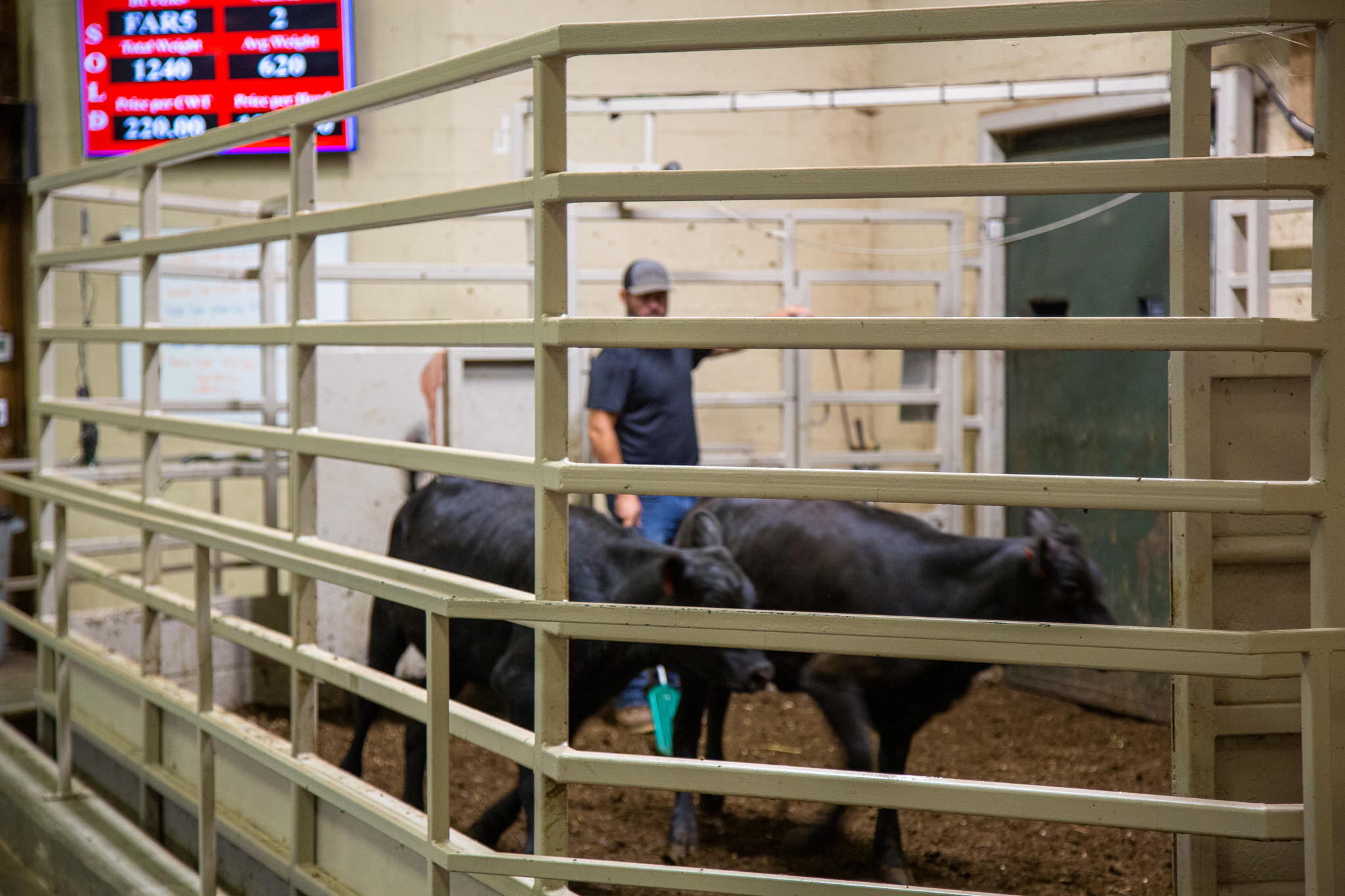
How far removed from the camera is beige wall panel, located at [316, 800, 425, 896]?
92.1 inches

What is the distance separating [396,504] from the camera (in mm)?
5316

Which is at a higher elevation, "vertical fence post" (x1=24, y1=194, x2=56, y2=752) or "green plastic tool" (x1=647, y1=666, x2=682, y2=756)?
"vertical fence post" (x1=24, y1=194, x2=56, y2=752)

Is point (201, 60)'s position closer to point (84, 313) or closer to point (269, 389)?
point (84, 313)

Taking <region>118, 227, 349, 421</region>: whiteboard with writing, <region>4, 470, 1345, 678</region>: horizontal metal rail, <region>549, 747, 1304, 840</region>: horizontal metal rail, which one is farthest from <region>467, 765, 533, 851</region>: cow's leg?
<region>118, 227, 349, 421</region>: whiteboard with writing

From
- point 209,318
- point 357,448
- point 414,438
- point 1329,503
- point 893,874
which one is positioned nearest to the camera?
point 1329,503

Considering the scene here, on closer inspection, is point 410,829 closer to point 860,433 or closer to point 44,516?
point 44,516

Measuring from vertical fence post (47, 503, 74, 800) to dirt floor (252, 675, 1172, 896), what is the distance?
1071 millimetres

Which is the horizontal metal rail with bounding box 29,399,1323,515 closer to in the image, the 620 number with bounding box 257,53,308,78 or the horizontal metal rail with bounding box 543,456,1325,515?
the horizontal metal rail with bounding box 543,456,1325,515

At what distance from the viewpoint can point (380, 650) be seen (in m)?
4.18

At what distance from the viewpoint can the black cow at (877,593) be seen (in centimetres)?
370

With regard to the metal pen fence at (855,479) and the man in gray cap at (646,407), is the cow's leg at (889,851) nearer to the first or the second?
the man in gray cap at (646,407)

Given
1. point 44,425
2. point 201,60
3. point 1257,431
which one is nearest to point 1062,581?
point 1257,431

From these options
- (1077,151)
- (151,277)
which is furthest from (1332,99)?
(1077,151)

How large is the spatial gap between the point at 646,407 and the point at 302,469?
2.30 metres
